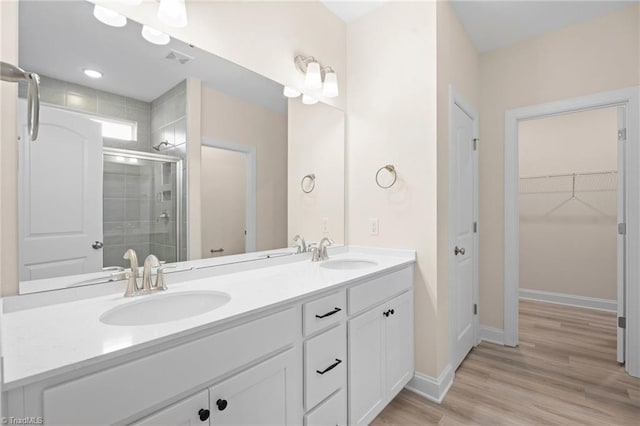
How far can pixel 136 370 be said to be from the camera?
0.75 meters

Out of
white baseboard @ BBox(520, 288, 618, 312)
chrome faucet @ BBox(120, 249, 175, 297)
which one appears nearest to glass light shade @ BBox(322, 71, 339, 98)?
chrome faucet @ BBox(120, 249, 175, 297)

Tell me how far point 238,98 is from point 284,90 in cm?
35

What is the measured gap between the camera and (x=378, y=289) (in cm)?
164

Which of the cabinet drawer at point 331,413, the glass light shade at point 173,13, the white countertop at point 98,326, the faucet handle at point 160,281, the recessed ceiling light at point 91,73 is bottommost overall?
the cabinet drawer at point 331,413

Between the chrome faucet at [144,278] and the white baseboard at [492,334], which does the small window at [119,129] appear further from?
the white baseboard at [492,334]

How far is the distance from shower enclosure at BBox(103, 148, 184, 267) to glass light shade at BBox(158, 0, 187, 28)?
59 cm

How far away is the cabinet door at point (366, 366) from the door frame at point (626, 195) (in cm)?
169

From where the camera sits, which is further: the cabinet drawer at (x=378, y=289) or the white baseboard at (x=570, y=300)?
the white baseboard at (x=570, y=300)

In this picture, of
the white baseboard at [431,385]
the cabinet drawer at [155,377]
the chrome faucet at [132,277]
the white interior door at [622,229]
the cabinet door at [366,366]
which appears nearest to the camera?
the cabinet drawer at [155,377]

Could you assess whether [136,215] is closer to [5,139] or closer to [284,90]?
[5,139]

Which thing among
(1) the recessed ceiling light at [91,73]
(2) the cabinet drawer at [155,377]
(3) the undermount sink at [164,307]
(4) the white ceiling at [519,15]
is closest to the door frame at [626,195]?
(4) the white ceiling at [519,15]

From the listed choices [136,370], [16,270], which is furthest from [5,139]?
[136,370]

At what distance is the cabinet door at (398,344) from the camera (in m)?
1.72

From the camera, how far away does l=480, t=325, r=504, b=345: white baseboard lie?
2732mm
